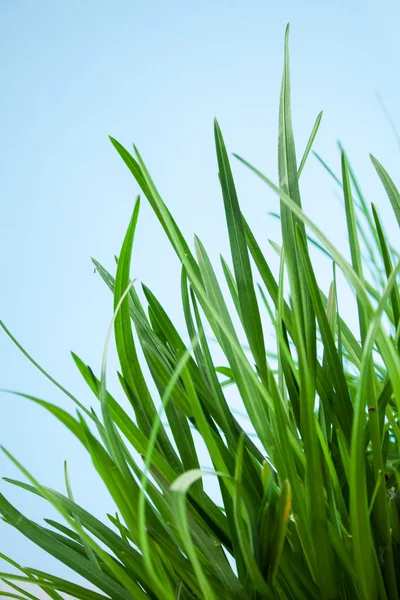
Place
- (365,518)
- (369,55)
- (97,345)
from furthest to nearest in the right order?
1. (369,55)
2. (97,345)
3. (365,518)

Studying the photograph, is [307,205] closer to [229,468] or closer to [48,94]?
[48,94]

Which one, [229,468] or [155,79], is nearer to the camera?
[229,468]

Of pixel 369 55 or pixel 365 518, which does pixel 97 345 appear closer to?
pixel 369 55

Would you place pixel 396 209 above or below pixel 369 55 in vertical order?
below

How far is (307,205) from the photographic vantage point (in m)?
2.09

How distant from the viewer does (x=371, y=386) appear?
15 cm

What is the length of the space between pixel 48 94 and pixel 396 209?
178 centimetres

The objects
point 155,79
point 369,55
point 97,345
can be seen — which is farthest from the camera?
point 369,55

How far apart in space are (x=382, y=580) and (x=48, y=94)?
1856 mm

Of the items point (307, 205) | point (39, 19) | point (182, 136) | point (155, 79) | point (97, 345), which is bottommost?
point (97, 345)

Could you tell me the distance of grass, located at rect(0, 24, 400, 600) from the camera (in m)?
0.13

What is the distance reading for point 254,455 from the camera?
177 millimetres

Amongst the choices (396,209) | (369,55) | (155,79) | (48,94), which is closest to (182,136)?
(155,79)

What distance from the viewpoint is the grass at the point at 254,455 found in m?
0.13
